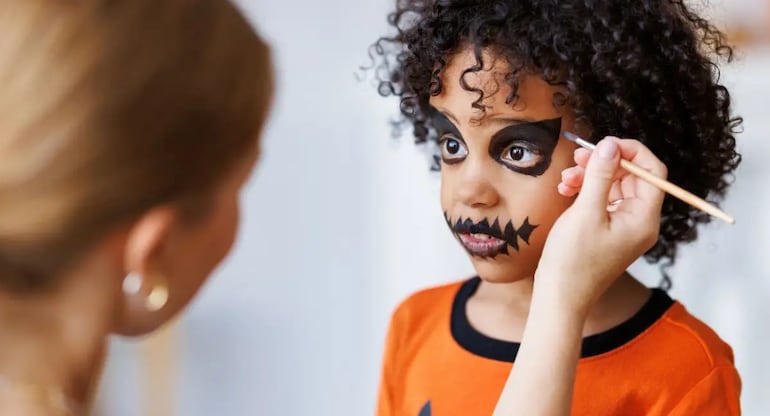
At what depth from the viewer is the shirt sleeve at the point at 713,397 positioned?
0.85 m

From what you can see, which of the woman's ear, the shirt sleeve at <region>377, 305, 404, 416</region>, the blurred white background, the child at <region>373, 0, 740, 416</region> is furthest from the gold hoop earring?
the blurred white background

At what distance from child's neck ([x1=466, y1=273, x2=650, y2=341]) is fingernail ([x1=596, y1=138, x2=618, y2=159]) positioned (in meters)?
0.19

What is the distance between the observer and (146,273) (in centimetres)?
66

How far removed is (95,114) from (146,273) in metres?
0.12

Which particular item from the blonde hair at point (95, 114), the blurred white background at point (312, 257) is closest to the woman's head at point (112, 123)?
the blonde hair at point (95, 114)

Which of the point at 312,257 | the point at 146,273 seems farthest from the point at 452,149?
the point at 312,257

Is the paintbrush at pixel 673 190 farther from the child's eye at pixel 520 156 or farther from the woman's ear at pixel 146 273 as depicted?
the woman's ear at pixel 146 273

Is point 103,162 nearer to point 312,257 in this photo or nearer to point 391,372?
point 391,372

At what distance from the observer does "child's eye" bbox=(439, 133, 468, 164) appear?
0.89m

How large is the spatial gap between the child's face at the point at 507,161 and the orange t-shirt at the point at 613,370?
110mm

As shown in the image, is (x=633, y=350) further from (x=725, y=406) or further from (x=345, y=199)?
(x=345, y=199)

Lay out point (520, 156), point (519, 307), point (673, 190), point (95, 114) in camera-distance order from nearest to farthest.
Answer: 1. point (95, 114)
2. point (673, 190)
3. point (520, 156)
4. point (519, 307)

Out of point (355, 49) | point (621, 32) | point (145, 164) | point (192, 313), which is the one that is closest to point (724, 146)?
point (621, 32)

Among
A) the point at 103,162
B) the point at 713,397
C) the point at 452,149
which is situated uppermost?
the point at 452,149
